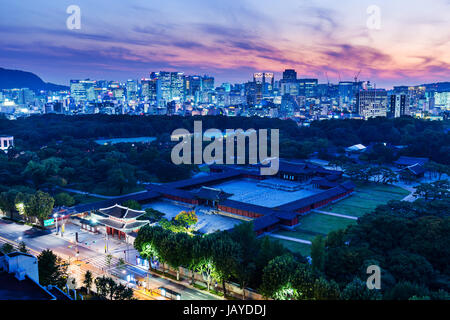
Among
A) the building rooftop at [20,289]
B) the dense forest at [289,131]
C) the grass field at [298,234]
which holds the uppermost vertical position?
the dense forest at [289,131]

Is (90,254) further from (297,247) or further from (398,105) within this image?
(398,105)

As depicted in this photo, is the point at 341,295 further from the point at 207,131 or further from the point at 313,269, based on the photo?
the point at 207,131

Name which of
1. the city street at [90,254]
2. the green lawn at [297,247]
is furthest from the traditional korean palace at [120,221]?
the green lawn at [297,247]

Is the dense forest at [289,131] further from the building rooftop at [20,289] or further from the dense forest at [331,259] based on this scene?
the building rooftop at [20,289]

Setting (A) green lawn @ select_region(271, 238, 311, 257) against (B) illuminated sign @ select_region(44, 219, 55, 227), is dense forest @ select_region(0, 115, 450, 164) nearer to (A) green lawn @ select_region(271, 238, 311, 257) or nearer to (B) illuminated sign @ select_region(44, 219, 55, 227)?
(A) green lawn @ select_region(271, 238, 311, 257)

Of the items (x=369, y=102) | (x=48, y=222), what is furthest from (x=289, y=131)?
(x=369, y=102)

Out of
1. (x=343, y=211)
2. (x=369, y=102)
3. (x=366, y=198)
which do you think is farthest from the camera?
(x=369, y=102)

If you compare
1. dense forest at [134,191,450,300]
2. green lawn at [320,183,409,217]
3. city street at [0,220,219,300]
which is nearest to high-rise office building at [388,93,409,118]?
green lawn at [320,183,409,217]
